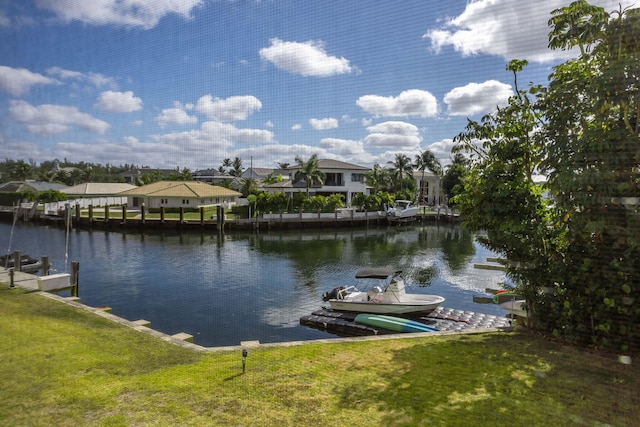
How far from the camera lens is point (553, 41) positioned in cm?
203

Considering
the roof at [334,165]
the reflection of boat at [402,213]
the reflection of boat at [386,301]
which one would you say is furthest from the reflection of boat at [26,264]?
the reflection of boat at [402,213]

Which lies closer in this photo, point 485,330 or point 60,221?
point 485,330

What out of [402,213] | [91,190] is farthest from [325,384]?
[91,190]

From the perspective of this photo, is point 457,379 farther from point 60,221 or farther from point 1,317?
point 60,221

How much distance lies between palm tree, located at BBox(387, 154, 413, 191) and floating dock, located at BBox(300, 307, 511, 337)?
1812 centimetres

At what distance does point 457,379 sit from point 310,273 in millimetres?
5507

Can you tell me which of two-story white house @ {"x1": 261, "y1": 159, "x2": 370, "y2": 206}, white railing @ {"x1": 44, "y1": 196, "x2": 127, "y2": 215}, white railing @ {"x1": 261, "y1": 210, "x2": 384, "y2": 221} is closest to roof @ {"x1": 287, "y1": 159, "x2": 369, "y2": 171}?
two-story white house @ {"x1": 261, "y1": 159, "x2": 370, "y2": 206}

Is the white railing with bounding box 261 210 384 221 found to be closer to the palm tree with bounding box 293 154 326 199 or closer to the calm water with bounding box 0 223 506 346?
the calm water with bounding box 0 223 506 346

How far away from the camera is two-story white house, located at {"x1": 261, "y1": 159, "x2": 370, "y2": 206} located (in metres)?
16.9

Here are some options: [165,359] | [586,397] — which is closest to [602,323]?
[586,397]

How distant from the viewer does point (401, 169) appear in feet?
72.9

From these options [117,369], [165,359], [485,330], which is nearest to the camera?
[117,369]

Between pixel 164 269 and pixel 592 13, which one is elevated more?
pixel 592 13

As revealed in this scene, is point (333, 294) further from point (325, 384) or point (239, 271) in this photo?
point (325, 384)
